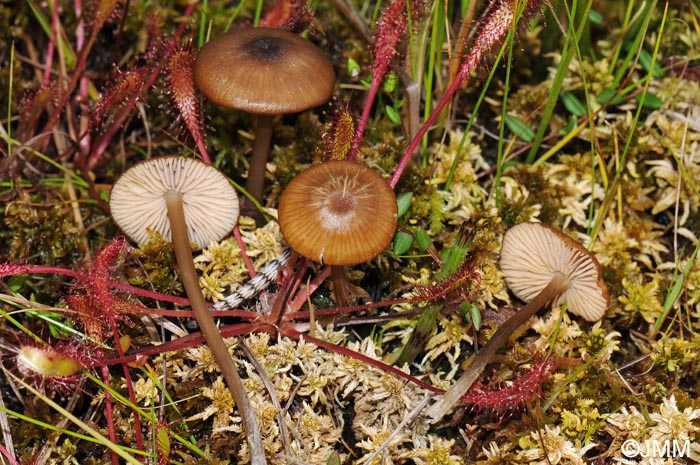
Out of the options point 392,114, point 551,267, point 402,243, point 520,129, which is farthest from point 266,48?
point 551,267

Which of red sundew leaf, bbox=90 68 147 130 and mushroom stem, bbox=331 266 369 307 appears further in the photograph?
red sundew leaf, bbox=90 68 147 130

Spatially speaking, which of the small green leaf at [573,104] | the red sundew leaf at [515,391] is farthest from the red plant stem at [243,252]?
A: the small green leaf at [573,104]

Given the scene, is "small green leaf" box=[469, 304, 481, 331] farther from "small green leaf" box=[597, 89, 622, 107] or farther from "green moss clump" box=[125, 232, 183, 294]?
"small green leaf" box=[597, 89, 622, 107]

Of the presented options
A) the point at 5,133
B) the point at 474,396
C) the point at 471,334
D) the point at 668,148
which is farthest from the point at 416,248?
the point at 5,133

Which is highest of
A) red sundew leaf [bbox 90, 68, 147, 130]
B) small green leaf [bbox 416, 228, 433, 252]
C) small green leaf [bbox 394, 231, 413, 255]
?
red sundew leaf [bbox 90, 68, 147, 130]

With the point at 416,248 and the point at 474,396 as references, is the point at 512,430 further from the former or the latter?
the point at 416,248

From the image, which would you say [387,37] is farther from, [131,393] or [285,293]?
[131,393]

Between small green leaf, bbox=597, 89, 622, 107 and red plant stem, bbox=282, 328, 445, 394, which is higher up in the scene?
small green leaf, bbox=597, 89, 622, 107

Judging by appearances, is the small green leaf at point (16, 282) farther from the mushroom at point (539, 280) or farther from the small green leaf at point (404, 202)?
the mushroom at point (539, 280)

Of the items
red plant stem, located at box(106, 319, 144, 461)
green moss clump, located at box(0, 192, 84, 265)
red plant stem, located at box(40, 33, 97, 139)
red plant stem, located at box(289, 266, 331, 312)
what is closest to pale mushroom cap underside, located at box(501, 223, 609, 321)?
red plant stem, located at box(289, 266, 331, 312)
